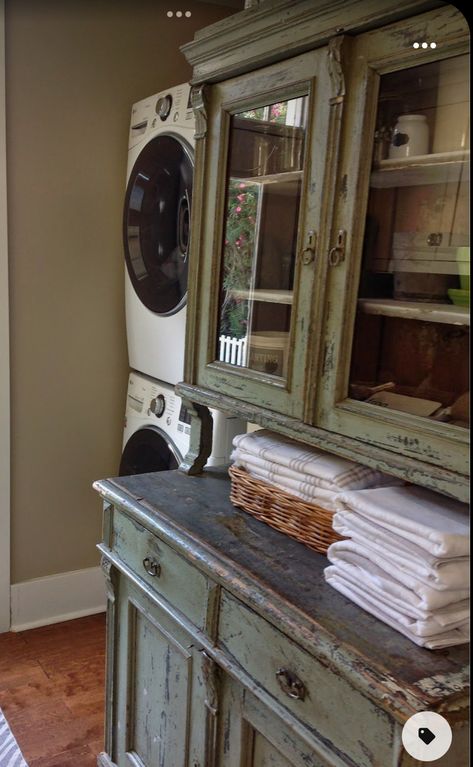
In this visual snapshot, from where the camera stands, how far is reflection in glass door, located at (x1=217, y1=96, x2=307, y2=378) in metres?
1.30

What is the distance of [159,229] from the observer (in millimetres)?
2240

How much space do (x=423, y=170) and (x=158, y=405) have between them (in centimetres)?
143

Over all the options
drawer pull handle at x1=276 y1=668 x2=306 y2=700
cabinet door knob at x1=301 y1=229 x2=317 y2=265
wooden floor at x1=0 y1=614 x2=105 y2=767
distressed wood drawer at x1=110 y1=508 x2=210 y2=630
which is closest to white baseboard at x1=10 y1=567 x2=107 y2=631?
wooden floor at x1=0 y1=614 x2=105 y2=767

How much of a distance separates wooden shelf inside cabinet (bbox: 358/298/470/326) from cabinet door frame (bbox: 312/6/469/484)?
0.03 metres

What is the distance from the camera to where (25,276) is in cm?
241

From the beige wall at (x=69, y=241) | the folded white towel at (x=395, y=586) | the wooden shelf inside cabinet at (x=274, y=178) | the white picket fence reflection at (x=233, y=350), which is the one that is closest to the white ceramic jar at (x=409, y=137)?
the wooden shelf inside cabinet at (x=274, y=178)

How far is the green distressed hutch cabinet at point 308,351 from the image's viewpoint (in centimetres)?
99

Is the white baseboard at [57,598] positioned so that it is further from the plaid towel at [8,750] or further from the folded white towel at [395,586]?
the folded white towel at [395,586]

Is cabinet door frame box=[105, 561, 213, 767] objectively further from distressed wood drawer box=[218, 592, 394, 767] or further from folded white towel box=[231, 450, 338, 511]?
folded white towel box=[231, 450, 338, 511]

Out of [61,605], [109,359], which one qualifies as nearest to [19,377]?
[109,359]

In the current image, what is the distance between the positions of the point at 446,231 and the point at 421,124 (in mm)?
176

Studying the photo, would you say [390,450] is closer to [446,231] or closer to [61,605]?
[446,231]

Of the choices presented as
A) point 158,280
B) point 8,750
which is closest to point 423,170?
point 158,280

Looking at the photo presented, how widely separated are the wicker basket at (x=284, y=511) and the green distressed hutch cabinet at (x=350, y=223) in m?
0.14
